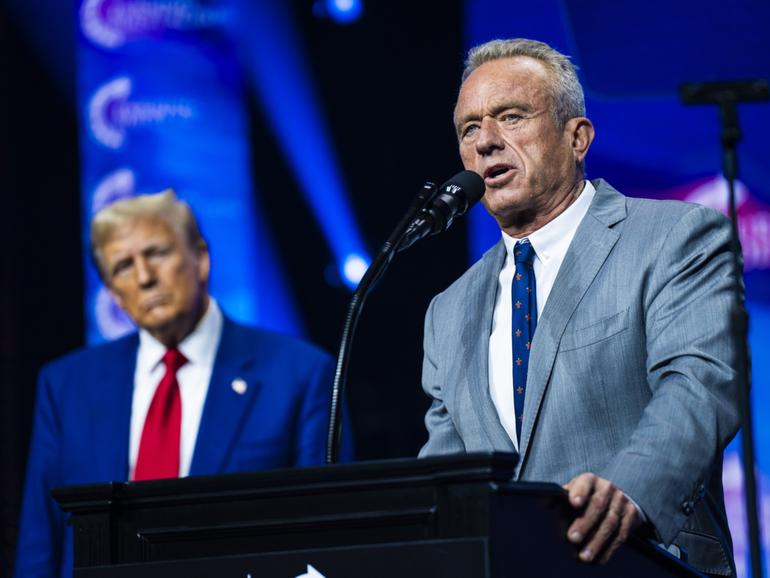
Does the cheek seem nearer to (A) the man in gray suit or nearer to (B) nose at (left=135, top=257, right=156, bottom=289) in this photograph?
(A) the man in gray suit

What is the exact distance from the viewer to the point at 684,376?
6.89 feet

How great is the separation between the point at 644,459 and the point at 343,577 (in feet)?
1.71

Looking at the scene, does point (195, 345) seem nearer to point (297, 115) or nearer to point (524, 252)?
point (297, 115)

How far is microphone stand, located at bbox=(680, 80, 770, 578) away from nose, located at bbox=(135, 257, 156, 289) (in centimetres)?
247

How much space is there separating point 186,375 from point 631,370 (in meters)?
2.16

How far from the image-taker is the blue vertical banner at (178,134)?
4.98 metres

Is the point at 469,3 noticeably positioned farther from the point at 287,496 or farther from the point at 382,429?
the point at 287,496

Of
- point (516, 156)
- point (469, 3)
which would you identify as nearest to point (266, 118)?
point (469, 3)

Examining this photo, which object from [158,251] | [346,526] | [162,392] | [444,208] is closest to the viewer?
[346,526]

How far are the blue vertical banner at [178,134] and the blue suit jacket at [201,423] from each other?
738mm

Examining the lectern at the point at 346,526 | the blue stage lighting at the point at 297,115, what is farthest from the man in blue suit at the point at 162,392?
the lectern at the point at 346,526

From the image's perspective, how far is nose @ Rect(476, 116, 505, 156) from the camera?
2.65 meters

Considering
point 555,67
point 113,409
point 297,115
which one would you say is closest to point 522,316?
point 555,67

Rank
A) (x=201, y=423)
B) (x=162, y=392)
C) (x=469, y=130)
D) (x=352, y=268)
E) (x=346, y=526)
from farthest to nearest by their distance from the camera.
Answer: (x=352, y=268), (x=162, y=392), (x=201, y=423), (x=469, y=130), (x=346, y=526)
